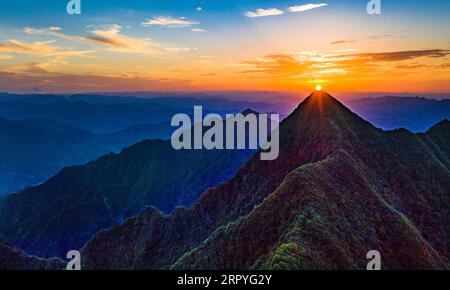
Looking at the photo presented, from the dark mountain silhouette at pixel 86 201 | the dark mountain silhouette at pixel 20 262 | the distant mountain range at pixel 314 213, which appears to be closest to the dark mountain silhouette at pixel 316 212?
the distant mountain range at pixel 314 213

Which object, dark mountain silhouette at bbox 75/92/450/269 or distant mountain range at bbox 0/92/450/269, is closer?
dark mountain silhouette at bbox 75/92/450/269

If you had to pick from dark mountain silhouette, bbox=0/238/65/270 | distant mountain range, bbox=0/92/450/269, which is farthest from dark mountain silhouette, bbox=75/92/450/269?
dark mountain silhouette, bbox=0/238/65/270

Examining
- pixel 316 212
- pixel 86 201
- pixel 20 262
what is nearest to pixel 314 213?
pixel 316 212

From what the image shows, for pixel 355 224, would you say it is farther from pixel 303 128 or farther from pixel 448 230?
pixel 303 128

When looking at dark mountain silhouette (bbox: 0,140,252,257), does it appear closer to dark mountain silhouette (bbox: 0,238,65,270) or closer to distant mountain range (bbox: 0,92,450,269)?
dark mountain silhouette (bbox: 0,238,65,270)

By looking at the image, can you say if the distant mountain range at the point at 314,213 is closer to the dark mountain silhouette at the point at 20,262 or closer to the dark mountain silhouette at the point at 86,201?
the dark mountain silhouette at the point at 20,262
